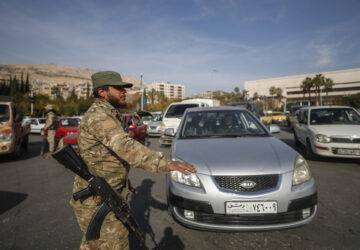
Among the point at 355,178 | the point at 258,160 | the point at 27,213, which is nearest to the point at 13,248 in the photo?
the point at 27,213

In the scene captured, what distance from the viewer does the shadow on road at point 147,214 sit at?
7.79 feet

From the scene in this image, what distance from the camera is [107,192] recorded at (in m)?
1.49

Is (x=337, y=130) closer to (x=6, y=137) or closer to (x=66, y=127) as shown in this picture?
(x=66, y=127)

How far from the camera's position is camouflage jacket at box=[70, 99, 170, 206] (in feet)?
4.55

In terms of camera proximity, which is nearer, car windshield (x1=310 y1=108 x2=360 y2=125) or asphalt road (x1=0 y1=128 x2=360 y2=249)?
asphalt road (x1=0 y1=128 x2=360 y2=249)

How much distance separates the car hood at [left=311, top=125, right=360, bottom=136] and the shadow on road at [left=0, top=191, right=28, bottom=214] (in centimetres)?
702

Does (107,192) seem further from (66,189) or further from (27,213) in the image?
(66,189)

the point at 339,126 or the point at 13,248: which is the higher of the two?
the point at 339,126

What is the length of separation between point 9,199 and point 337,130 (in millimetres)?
7597

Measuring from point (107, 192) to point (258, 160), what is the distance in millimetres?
1610

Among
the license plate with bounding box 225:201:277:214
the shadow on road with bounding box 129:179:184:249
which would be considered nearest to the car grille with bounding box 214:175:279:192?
the license plate with bounding box 225:201:277:214

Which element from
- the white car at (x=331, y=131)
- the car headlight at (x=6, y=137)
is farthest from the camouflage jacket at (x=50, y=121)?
the white car at (x=331, y=131)

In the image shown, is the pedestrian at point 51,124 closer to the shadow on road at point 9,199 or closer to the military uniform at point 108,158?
the shadow on road at point 9,199

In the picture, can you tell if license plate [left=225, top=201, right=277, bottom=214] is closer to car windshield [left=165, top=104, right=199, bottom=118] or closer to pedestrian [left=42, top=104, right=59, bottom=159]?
pedestrian [left=42, top=104, right=59, bottom=159]
